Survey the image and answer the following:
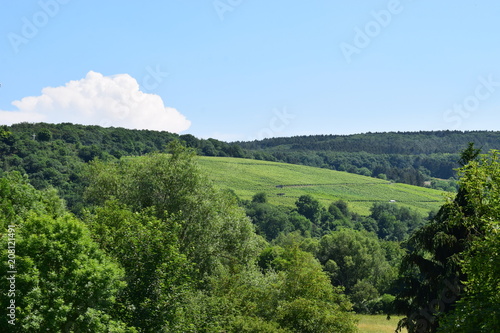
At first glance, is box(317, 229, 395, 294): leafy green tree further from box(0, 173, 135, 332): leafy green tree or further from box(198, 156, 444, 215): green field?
box(198, 156, 444, 215): green field

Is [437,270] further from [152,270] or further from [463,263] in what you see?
[152,270]

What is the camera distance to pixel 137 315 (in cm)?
2147

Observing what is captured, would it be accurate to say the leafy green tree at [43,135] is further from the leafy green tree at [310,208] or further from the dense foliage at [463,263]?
the dense foliage at [463,263]

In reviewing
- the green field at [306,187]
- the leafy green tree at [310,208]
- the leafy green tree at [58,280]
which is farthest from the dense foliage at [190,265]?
the green field at [306,187]

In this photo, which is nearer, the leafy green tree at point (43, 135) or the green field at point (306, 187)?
the leafy green tree at point (43, 135)

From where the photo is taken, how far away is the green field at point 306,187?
160 meters

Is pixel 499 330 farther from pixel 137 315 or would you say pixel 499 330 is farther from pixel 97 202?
pixel 97 202

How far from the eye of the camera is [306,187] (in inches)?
6959

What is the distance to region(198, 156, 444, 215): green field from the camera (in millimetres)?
159750

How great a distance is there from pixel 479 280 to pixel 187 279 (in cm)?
1277

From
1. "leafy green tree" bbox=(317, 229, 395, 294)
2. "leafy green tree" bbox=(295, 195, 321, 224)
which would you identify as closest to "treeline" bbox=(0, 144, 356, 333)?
"leafy green tree" bbox=(317, 229, 395, 294)

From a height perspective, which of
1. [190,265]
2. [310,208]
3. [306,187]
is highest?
[306,187]

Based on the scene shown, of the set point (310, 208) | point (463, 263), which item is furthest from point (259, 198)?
point (463, 263)

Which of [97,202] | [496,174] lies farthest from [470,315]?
[97,202]
